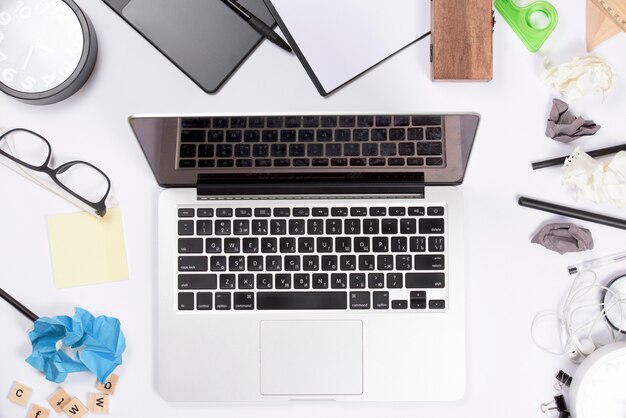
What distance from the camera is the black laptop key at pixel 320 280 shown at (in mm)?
781

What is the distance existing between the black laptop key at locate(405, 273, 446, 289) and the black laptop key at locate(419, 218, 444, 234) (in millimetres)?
55

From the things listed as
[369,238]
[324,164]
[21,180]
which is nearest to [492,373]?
[369,238]

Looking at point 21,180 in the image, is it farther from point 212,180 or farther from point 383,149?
point 383,149

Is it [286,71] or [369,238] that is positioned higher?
[286,71]

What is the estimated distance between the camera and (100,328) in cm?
80

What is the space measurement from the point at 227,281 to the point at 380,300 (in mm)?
197

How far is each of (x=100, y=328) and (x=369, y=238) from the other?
0.37 meters

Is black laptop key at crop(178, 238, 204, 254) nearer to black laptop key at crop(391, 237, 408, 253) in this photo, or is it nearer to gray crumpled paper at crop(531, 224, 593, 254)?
black laptop key at crop(391, 237, 408, 253)

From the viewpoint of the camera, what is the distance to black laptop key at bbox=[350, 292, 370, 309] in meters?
0.78

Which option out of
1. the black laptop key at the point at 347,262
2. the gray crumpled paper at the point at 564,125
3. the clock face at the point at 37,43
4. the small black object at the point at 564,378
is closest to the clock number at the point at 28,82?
the clock face at the point at 37,43

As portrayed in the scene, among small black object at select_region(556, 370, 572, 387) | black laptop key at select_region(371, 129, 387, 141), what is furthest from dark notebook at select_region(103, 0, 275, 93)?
small black object at select_region(556, 370, 572, 387)

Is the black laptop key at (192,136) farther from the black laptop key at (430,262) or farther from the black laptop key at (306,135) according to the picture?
the black laptop key at (430,262)

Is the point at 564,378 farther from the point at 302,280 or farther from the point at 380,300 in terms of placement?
the point at 302,280

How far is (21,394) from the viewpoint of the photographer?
2.68ft
